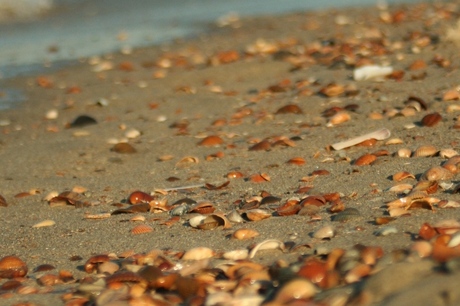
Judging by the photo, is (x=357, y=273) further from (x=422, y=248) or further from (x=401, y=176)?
(x=401, y=176)

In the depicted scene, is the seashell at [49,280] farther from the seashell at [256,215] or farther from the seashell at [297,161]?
the seashell at [297,161]

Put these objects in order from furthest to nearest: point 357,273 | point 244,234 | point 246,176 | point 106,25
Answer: point 106,25 → point 246,176 → point 244,234 → point 357,273

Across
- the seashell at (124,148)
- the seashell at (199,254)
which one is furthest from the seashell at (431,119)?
the seashell at (199,254)

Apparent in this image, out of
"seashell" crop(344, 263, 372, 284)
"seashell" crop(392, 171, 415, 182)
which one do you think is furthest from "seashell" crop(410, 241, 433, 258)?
"seashell" crop(392, 171, 415, 182)

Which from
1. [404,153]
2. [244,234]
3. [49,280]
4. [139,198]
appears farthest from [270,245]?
[404,153]

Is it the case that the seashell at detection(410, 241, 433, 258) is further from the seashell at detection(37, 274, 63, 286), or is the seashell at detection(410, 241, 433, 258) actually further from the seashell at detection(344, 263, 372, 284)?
the seashell at detection(37, 274, 63, 286)

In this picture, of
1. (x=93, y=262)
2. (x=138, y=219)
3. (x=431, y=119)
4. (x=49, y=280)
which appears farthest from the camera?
(x=431, y=119)
